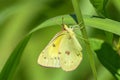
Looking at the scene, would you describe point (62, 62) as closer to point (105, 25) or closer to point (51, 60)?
point (51, 60)

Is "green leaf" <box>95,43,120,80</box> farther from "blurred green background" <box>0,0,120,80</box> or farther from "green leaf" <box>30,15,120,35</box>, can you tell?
"blurred green background" <box>0,0,120,80</box>

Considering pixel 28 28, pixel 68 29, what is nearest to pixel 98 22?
pixel 68 29

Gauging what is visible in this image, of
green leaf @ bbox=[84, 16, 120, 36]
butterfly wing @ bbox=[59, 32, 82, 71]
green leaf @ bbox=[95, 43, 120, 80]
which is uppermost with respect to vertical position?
green leaf @ bbox=[84, 16, 120, 36]

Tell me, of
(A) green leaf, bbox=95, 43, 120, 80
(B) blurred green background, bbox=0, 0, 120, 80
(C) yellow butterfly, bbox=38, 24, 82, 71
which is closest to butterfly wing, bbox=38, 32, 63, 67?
(C) yellow butterfly, bbox=38, 24, 82, 71

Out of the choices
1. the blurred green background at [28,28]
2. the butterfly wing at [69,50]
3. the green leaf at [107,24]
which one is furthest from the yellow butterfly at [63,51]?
the blurred green background at [28,28]

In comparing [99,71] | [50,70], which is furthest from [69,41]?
[50,70]
